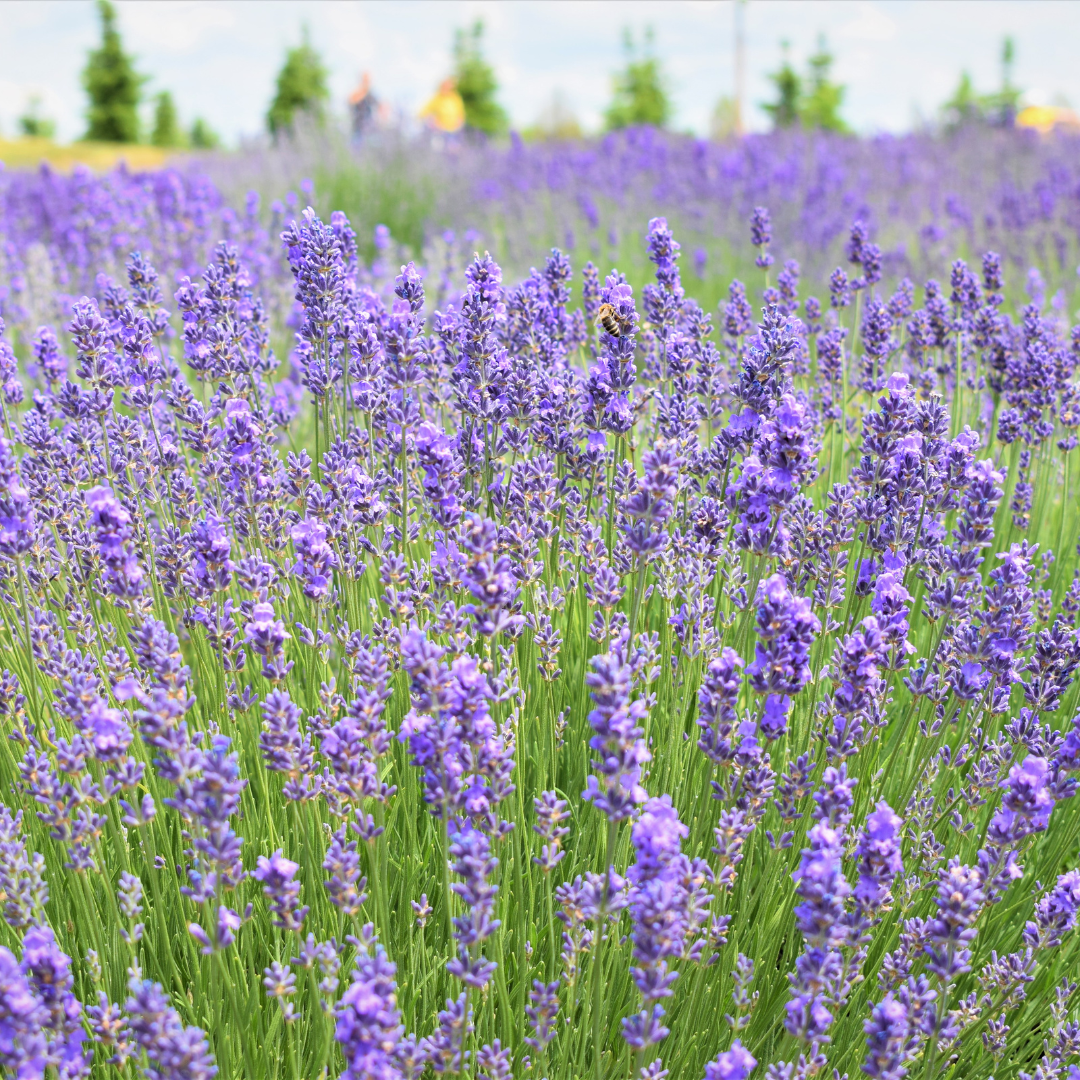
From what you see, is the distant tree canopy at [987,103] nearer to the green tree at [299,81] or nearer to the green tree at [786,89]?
the green tree at [786,89]

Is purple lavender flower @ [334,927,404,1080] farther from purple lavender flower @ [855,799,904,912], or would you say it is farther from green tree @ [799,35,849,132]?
green tree @ [799,35,849,132]

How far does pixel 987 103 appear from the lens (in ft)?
81.4

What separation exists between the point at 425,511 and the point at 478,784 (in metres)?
1.25

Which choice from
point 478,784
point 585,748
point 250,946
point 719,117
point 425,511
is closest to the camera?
point 478,784

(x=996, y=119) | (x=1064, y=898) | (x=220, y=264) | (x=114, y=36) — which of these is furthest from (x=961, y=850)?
(x=114, y=36)

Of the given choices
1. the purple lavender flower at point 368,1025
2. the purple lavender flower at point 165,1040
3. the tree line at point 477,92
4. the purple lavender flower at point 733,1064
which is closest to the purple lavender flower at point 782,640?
the purple lavender flower at point 733,1064

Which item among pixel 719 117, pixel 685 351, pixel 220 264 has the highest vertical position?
pixel 719 117

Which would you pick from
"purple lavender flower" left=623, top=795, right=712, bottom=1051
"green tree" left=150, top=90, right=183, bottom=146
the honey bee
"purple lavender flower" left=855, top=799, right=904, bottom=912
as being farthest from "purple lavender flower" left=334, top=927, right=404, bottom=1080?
"green tree" left=150, top=90, right=183, bottom=146

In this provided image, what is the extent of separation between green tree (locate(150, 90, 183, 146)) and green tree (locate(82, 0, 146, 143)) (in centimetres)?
288

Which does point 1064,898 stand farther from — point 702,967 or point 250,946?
point 250,946

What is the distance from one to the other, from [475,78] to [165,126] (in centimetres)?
1526

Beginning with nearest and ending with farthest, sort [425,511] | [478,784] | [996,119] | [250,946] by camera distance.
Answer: [478,784] < [250,946] < [425,511] < [996,119]

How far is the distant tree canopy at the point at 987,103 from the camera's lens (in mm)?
17656

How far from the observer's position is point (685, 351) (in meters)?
2.49
